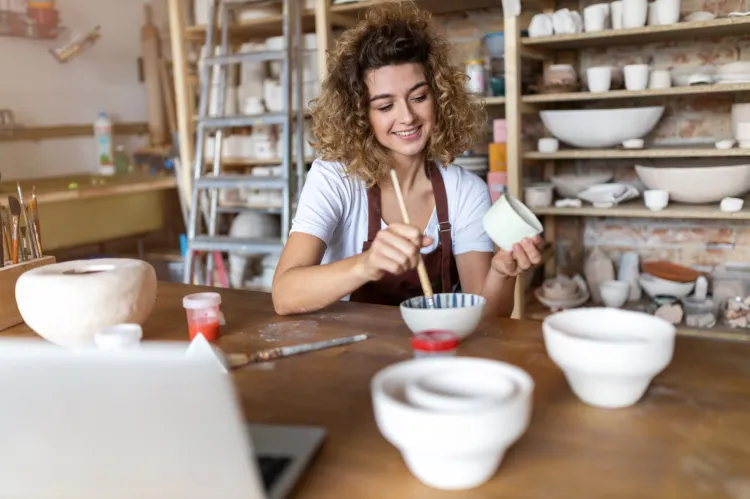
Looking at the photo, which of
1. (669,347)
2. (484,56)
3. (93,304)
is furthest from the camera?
(484,56)

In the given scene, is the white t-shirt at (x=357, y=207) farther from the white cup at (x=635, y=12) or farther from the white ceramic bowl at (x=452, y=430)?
the white cup at (x=635, y=12)

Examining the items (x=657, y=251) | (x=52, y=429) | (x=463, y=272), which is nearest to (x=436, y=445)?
(x=52, y=429)

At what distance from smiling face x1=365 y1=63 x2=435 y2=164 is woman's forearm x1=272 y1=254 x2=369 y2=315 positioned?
1.59ft

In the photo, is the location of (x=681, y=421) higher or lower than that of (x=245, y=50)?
lower

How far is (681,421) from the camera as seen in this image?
32.7 inches

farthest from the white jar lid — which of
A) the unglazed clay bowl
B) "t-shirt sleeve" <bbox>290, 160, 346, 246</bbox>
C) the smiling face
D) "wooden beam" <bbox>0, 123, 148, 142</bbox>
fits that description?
"wooden beam" <bbox>0, 123, 148, 142</bbox>

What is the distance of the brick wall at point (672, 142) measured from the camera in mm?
2721

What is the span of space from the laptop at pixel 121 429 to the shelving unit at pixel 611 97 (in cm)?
227

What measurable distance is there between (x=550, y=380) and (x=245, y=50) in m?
2.78

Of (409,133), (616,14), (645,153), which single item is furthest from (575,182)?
(409,133)

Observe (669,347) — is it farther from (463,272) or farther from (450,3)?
(450,3)

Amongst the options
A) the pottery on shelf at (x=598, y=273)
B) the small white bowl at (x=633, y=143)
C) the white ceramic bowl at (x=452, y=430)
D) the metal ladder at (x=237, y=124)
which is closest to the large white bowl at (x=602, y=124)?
the small white bowl at (x=633, y=143)

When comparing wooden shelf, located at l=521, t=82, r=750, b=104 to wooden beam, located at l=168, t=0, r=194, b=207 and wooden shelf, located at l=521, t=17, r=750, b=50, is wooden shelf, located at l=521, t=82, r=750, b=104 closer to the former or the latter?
wooden shelf, located at l=521, t=17, r=750, b=50

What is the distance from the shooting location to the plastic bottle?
149 inches
